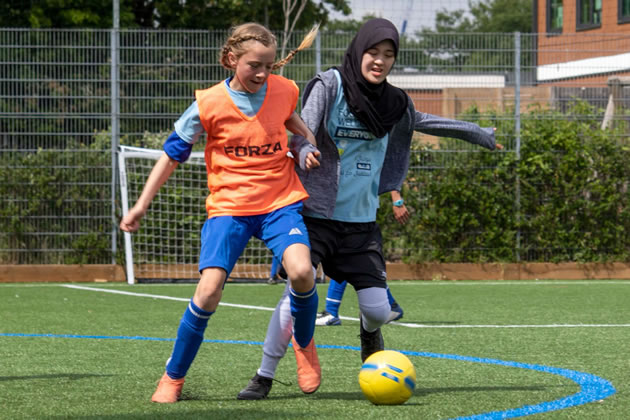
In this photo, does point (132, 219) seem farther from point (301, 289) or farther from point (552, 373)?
point (552, 373)

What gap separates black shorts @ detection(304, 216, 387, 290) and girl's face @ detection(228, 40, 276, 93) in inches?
27.9

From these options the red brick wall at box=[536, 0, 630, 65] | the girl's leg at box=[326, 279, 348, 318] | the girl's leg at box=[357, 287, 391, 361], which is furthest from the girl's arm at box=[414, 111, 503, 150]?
the red brick wall at box=[536, 0, 630, 65]

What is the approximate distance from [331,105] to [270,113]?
411 millimetres

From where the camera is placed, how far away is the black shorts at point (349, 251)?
4988 millimetres

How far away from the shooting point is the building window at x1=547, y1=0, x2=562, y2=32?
29094 mm

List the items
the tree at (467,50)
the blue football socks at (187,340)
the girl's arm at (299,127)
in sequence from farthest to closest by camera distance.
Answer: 1. the tree at (467,50)
2. the girl's arm at (299,127)
3. the blue football socks at (187,340)

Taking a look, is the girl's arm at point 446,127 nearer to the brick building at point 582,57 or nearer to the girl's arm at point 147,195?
the girl's arm at point 147,195

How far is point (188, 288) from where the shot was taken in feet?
40.0

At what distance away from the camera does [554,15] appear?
2923cm

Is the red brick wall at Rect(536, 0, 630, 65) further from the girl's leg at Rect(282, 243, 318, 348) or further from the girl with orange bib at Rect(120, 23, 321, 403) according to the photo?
the girl's leg at Rect(282, 243, 318, 348)

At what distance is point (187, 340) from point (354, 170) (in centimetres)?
121

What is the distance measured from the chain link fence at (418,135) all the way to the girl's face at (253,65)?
27.6 feet

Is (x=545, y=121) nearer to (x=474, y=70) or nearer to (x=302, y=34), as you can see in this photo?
(x=474, y=70)

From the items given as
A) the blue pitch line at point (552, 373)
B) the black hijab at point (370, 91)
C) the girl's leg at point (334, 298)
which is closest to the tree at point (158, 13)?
the girl's leg at point (334, 298)
